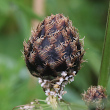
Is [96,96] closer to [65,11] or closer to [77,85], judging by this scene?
Answer: [77,85]

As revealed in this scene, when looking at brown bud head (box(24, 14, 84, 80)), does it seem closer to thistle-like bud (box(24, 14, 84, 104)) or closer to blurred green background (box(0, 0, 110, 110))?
thistle-like bud (box(24, 14, 84, 104))

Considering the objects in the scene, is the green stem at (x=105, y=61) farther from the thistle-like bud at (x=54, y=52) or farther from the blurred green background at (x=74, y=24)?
the blurred green background at (x=74, y=24)

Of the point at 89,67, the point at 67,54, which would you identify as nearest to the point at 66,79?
the point at 67,54

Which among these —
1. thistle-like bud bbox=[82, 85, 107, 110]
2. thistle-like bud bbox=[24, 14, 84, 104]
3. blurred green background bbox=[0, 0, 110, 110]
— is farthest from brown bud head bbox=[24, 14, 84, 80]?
blurred green background bbox=[0, 0, 110, 110]

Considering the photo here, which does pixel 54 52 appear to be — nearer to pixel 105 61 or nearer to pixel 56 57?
pixel 56 57

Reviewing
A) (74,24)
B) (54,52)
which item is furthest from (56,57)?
(74,24)

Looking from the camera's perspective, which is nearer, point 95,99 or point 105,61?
point 95,99

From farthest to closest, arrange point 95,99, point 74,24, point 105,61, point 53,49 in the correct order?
point 74,24 → point 105,61 → point 95,99 → point 53,49
